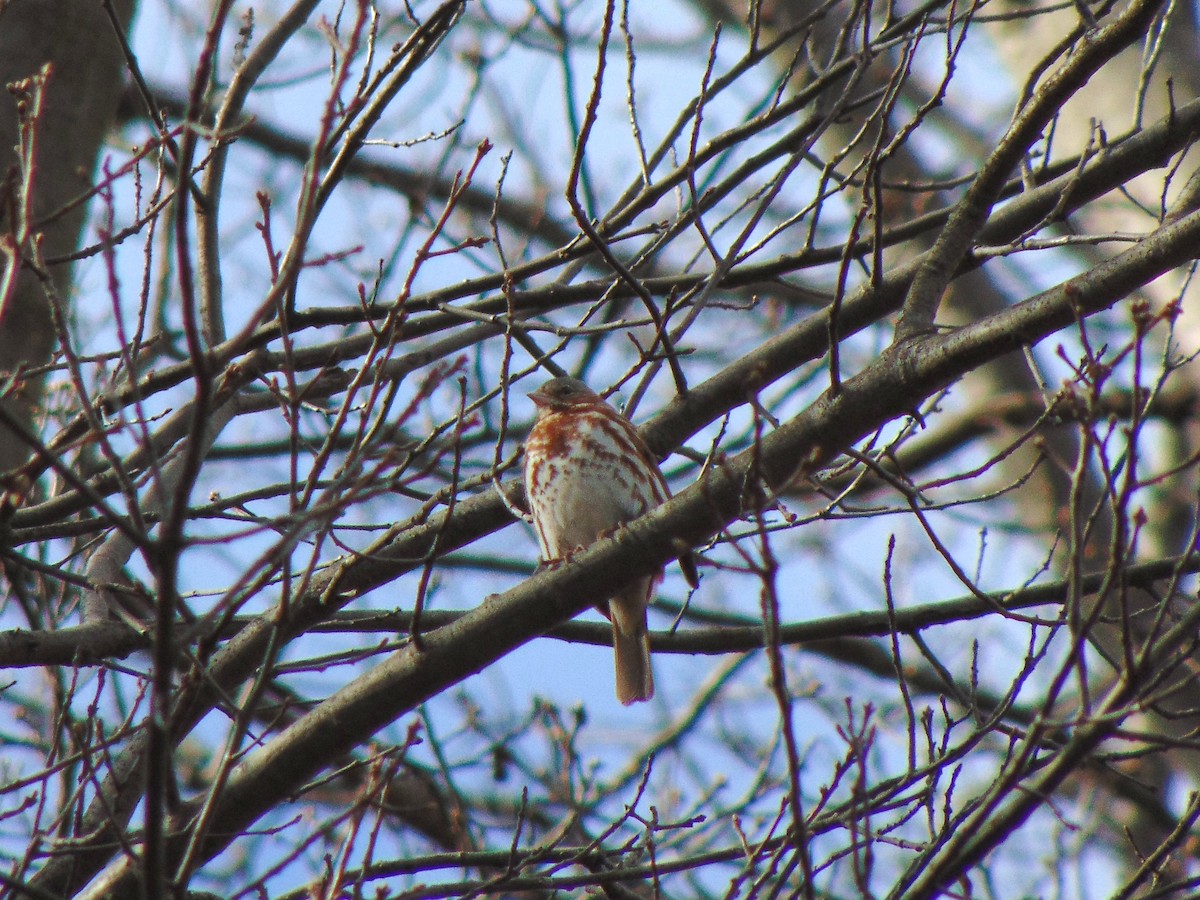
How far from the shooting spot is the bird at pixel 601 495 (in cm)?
491

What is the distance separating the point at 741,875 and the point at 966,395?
8.29 m

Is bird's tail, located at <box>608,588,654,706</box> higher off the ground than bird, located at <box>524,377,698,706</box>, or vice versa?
bird, located at <box>524,377,698,706</box>

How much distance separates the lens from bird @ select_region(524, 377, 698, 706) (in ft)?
16.1

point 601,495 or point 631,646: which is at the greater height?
point 601,495

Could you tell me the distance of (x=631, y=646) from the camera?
195 inches

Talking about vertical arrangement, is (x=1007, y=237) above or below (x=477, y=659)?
above

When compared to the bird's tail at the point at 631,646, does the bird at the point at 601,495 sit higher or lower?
higher

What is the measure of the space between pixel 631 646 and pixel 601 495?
0.60 metres

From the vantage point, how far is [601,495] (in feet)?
16.3

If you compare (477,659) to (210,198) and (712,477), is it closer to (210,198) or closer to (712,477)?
(712,477)

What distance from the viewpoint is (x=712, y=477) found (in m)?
3.37

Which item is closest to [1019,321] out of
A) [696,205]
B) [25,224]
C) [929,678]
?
[696,205]

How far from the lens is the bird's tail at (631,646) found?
15.9 feet

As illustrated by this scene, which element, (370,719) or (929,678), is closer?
(370,719)
